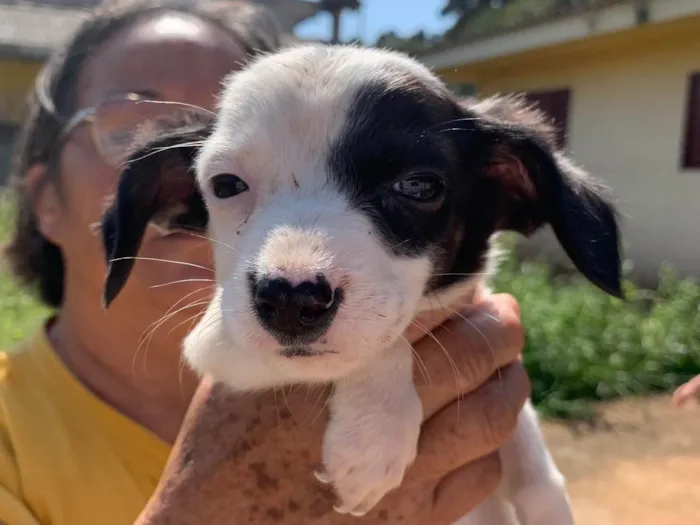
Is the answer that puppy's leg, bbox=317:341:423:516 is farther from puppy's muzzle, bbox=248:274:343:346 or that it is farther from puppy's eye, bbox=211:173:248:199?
puppy's eye, bbox=211:173:248:199

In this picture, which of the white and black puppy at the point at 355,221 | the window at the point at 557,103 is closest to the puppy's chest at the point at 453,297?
the white and black puppy at the point at 355,221

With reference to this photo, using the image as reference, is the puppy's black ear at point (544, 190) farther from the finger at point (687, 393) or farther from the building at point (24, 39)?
the building at point (24, 39)

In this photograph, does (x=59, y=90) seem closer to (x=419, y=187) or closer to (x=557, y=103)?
(x=419, y=187)

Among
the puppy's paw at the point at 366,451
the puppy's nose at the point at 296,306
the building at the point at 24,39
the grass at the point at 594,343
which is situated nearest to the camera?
the puppy's nose at the point at 296,306

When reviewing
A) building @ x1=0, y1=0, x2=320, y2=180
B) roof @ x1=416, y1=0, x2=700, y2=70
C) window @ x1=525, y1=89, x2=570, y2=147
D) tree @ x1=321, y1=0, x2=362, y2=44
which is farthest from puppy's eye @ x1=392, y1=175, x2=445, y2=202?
window @ x1=525, y1=89, x2=570, y2=147

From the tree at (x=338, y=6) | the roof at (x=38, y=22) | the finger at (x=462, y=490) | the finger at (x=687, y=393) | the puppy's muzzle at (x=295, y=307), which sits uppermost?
the roof at (x=38, y=22)

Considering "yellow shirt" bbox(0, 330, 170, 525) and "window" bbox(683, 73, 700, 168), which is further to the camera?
"window" bbox(683, 73, 700, 168)

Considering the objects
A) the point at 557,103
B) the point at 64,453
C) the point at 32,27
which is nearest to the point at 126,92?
the point at 64,453
